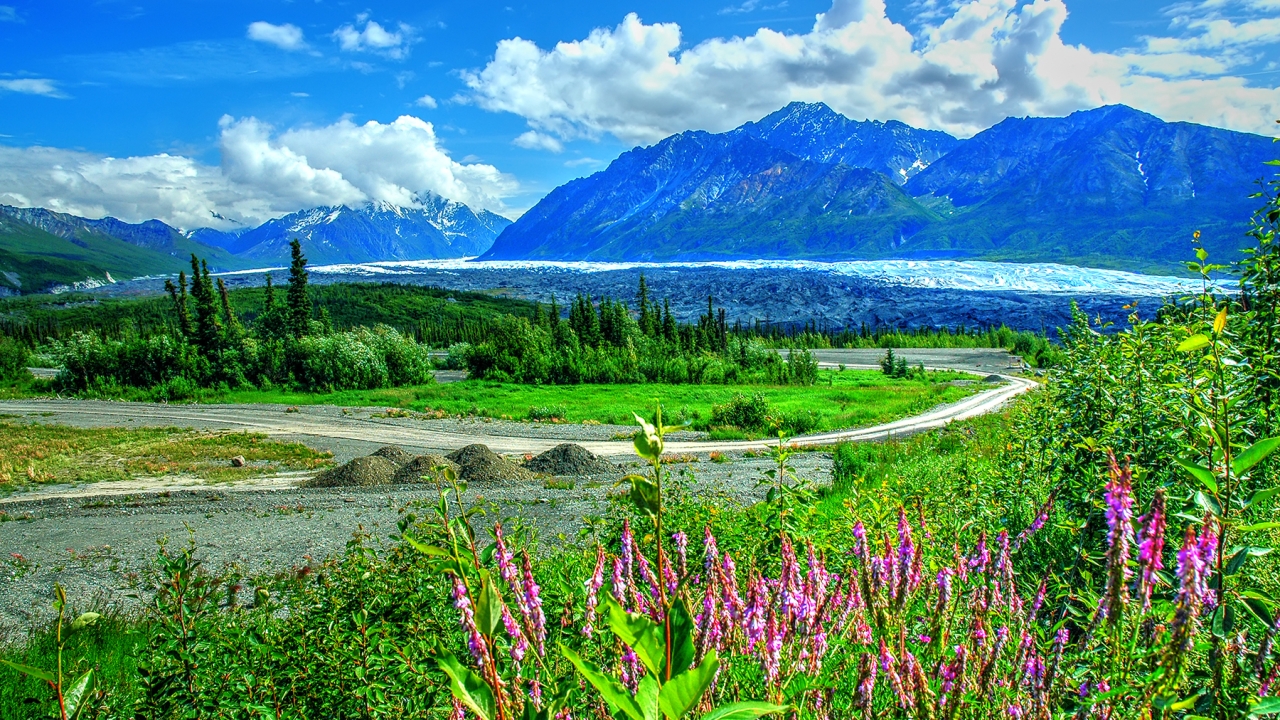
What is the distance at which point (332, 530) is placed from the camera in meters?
13.6

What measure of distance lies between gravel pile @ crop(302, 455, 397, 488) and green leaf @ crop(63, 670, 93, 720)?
17.6m

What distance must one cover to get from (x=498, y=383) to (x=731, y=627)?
140ft

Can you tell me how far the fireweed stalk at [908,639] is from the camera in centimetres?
135

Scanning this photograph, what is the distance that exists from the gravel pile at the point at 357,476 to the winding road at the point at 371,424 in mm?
4738

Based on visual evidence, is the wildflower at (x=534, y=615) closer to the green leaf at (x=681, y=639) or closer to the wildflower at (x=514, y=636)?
the wildflower at (x=514, y=636)

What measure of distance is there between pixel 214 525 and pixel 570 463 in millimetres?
9194

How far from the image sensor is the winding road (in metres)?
25.1

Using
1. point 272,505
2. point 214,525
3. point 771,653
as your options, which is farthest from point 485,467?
point 771,653

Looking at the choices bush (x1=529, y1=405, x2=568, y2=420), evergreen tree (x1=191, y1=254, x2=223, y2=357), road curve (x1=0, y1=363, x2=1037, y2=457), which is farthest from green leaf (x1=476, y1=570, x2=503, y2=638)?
evergreen tree (x1=191, y1=254, x2=223, y2=357)

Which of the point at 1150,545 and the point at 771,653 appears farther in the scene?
the point at 771,653

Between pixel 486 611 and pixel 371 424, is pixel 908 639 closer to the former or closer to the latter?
pixel 486 611

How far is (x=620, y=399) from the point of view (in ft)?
122

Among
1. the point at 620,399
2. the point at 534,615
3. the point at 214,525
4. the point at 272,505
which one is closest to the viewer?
the point at 534,615

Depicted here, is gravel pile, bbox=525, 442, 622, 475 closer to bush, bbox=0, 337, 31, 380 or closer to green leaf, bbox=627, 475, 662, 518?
green leaf, bbox=627, 475, 662, 518
